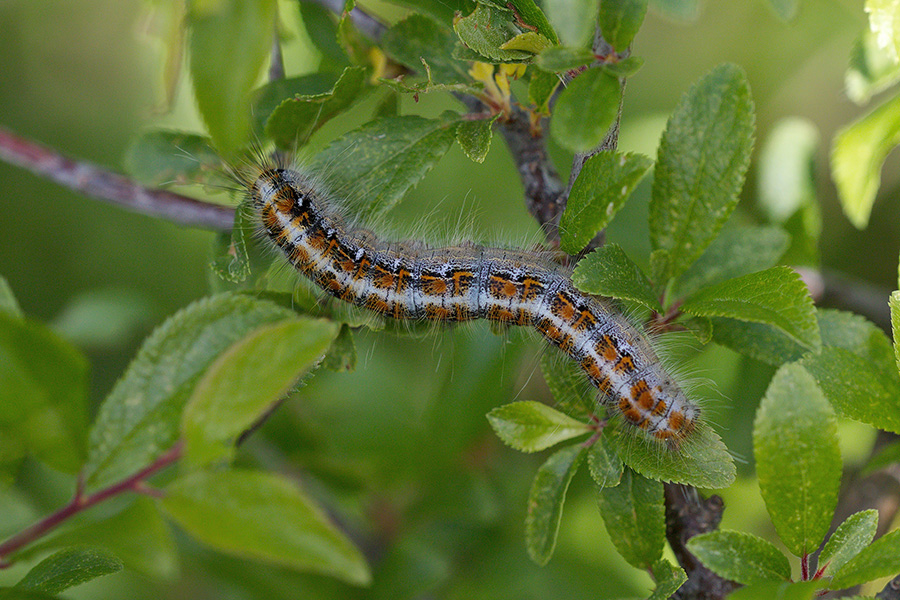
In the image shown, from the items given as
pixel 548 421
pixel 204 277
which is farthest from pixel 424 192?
pixel 548 421

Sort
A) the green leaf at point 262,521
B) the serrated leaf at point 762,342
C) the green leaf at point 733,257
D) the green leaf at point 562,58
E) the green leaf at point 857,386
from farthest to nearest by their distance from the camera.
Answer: the green leaf at point 733,257 → the serrated leaf at point 762,342 → the green leaf at point 857,386 → the green leaf at point 562,58 → the green leaf at point 262,521

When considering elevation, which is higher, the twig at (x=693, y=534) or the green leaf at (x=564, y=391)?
the green leaf at (x=564, y=391)

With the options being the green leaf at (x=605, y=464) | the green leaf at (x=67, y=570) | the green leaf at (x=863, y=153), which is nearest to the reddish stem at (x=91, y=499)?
the green leaf at (x=67, y=570)

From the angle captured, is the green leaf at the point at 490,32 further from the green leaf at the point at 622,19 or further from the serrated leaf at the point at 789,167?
the serrated leaf at the point at 789,167

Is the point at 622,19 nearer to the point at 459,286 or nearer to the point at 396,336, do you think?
the point at 459,286

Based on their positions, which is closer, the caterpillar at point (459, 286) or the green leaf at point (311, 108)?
the green leaf at point (311, 108)

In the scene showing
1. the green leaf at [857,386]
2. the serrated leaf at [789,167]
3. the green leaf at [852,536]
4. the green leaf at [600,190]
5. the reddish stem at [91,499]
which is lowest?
the green leaf at [852,536]

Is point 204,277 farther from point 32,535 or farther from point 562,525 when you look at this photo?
point 32,535
